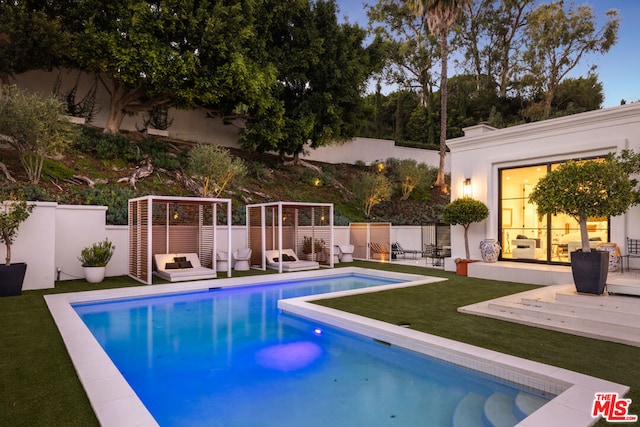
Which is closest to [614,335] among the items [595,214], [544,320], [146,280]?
[544,320]

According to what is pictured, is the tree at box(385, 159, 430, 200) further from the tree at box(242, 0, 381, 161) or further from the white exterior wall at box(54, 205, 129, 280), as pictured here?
the white exterior wall at box(54, 205, 129, 280)

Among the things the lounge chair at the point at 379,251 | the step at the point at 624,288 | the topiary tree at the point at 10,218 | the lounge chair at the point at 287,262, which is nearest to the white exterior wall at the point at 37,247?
the topiary tree at the point at 10,218

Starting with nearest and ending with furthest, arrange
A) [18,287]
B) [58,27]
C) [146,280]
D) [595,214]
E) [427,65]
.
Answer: [595,214], [18,287], [146,280], [58,27], [427,65]

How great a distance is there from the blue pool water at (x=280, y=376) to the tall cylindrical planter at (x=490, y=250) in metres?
6.84

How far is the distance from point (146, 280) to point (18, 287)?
9.27ft

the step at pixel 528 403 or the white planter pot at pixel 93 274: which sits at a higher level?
the white planter pot at pixel 93 274

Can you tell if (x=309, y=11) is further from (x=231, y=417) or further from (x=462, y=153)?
(x=231, y=417)

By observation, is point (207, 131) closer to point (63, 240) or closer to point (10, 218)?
point (63, 240)

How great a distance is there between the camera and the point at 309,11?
810 inches

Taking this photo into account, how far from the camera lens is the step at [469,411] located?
12.2ft

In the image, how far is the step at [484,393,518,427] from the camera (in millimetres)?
3627

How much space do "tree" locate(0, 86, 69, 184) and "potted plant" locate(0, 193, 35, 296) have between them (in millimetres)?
4840

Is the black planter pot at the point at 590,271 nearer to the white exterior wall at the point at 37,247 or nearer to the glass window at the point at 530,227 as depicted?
the glass window at the point at 530,227

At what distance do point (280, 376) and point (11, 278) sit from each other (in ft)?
22.6
